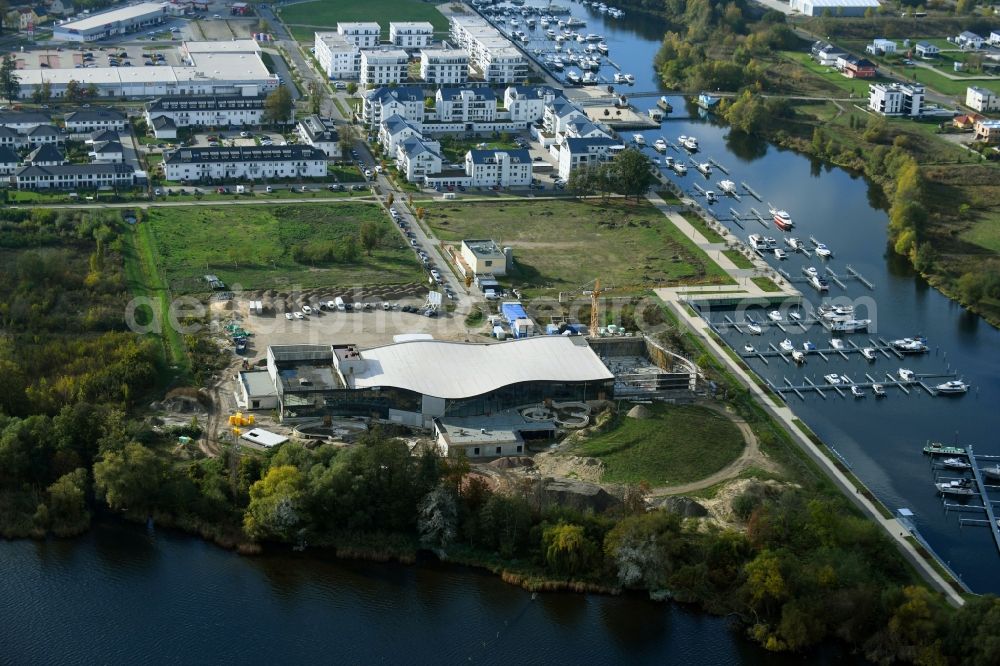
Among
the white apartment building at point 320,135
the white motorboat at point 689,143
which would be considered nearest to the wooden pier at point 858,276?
the white motorboat at point 689,143

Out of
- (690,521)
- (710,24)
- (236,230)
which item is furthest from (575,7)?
(690,521)

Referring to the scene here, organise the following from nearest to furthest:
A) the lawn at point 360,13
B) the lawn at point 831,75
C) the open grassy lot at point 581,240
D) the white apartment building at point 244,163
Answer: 1. the open grassy lot at point 581,240
2. the white apartment building at point 244,163
3. the lawn at point 831,75
4. the lawn at point 360,13

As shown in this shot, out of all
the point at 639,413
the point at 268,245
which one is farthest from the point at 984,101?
the point at 639,413

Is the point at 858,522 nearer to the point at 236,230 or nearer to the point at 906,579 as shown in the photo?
the point at 906,579

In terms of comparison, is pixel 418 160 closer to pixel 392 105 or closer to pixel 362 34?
pixel 392 105

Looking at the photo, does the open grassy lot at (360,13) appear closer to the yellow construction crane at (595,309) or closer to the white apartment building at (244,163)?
the white apartment building at (244,163)

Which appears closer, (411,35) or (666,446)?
(666,446)

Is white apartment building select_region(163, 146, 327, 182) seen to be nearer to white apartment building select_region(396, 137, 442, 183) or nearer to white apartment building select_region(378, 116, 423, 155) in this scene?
white apartment building select_region(396, 137, 442, 183)
